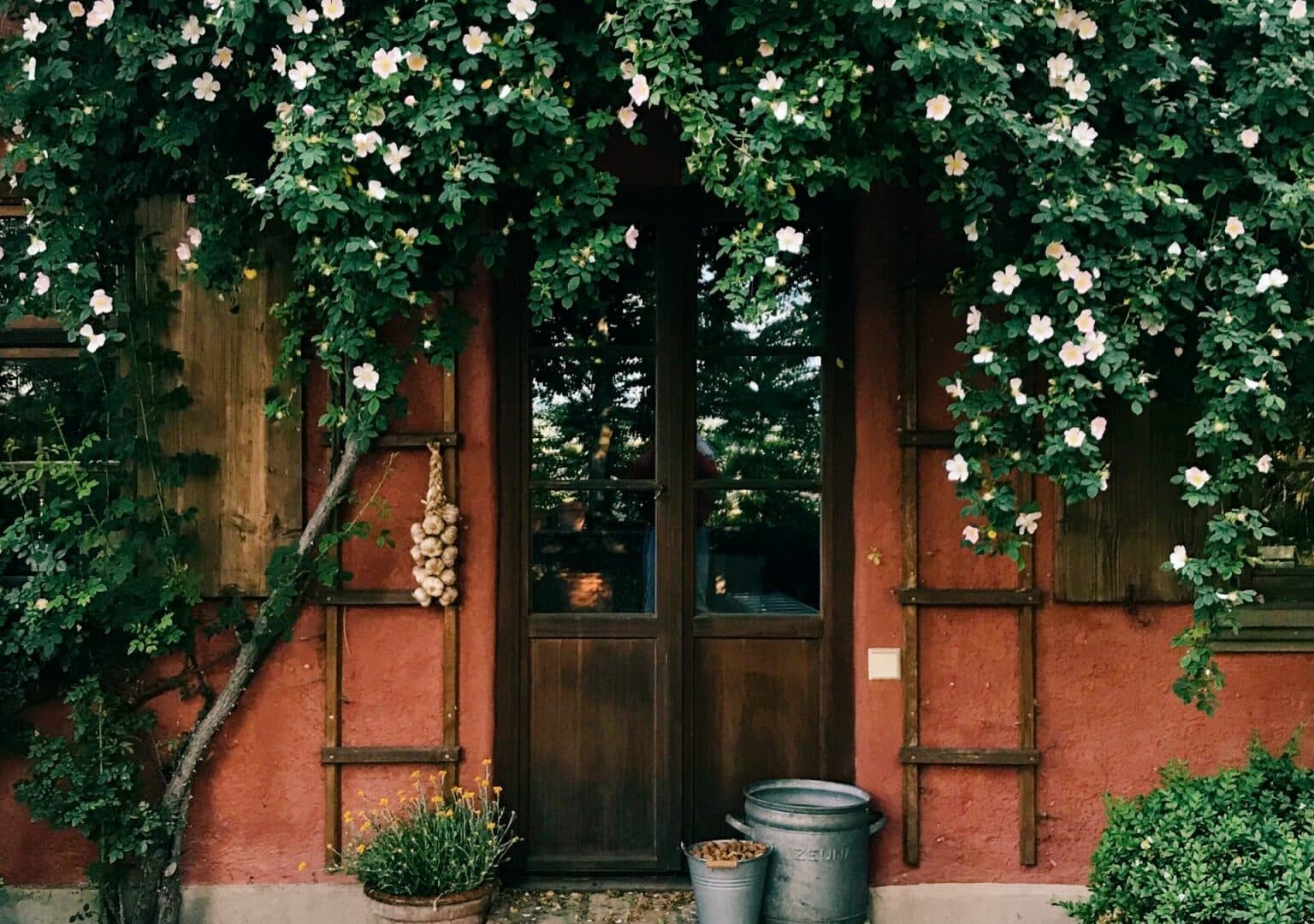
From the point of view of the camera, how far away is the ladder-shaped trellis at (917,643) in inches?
190

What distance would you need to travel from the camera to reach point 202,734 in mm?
4668

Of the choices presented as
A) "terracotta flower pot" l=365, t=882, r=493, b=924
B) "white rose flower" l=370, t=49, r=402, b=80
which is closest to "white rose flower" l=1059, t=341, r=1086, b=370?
"white rose flower" l=370, t=49, r=402, b=80

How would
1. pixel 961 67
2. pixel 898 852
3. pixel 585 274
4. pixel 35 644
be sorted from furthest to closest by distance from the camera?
pixel 898 852 < pixel 35 644 < pixel 585 274 < pixel 961 67

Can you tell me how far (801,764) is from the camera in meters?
5.05

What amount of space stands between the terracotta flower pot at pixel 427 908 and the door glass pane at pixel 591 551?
1186mm

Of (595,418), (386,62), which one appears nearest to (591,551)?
(595,418)

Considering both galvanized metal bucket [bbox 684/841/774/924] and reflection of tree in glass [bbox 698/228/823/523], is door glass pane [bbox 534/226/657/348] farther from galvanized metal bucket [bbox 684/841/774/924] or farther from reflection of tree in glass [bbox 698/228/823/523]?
galvanized metal bucket [bbox 684/841/774/924]

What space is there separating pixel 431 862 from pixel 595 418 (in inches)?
72.2

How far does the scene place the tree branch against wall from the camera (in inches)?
147

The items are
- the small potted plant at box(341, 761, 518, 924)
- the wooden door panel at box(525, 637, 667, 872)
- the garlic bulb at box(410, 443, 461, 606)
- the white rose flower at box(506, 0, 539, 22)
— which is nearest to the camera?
the white rose flower at box(506, 0, 539, 22)

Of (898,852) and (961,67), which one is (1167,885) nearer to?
(898,852)

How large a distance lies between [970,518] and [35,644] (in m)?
3.50

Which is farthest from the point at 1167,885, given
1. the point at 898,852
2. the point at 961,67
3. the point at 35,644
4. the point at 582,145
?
the point at 35,644

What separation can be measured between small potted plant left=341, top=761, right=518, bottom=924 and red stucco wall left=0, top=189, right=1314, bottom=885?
236 mm
